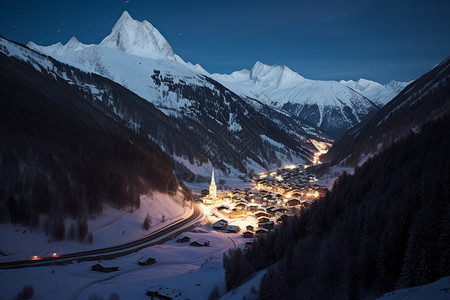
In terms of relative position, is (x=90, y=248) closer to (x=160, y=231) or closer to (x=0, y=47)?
(x=160, y=231)

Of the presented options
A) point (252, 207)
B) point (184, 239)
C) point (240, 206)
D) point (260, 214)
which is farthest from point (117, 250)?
point (252, 207)

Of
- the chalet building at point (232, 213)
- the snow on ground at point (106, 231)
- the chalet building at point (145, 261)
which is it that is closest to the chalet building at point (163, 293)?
the chalet building at point (145, 261)

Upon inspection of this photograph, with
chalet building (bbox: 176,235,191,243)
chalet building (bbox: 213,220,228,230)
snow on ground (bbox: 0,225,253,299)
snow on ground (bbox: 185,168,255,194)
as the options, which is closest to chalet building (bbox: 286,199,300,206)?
chalet building (bbox: 213,220,228,230)

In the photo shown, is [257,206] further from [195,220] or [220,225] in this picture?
[220,225]

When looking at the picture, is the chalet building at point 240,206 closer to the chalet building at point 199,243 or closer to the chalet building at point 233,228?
the chalet building at point 233,228

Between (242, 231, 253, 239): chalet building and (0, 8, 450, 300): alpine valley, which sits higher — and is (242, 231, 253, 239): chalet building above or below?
below

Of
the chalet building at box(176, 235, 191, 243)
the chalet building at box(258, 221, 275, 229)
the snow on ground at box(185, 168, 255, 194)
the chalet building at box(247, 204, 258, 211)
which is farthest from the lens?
the snow on ground at box(185, 168, 255, 194)

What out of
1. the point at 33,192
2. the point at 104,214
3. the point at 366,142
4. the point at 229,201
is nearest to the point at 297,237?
the point at 104,214

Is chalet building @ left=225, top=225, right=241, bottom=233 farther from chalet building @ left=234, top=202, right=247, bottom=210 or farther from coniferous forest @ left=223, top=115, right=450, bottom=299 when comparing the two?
coniferous forest @ left=223, top=115, right=450, bottom=299
